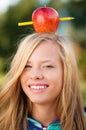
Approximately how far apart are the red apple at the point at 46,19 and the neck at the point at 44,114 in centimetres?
40

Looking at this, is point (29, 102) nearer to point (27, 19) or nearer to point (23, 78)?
point (23, 78)

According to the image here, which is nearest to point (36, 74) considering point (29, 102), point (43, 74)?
point (43, 74)

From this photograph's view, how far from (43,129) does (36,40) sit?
46cm

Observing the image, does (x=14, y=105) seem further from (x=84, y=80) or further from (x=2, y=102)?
(x=84, y=80)

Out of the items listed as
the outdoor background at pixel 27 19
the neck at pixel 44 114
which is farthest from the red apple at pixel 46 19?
the outdoor background at pixel 27 19

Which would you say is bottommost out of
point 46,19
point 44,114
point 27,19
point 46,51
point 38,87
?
point 27,19

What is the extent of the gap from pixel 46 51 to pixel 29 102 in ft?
1.04

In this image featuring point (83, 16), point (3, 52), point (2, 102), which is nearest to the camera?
point (2, 102)

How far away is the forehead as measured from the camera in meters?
2.64

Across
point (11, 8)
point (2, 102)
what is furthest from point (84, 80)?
point (2, 102)

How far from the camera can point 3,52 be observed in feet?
39.1

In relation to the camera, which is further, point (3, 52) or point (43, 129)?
point (3, 52)

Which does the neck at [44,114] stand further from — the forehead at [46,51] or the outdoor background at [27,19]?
the outdoor background at [27,19]

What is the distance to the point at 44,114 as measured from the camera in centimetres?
274
